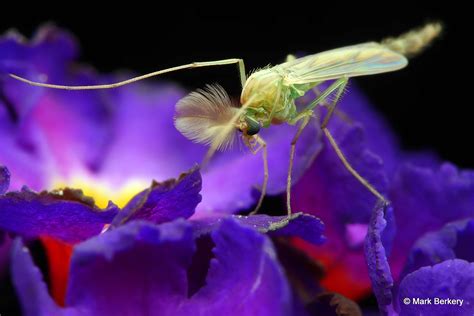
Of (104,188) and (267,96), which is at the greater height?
(267,96)

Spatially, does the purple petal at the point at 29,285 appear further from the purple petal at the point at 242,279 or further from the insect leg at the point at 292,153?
the insect leg at the point at 292,153

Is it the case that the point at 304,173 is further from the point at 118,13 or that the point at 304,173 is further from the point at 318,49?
the point at 118,13

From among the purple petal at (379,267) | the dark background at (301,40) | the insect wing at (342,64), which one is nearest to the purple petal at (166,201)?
the purple petal at (379,267)

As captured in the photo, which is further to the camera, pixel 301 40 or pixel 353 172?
pixel 301 40

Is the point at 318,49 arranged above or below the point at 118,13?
below

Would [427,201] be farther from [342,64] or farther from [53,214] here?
[53,214]

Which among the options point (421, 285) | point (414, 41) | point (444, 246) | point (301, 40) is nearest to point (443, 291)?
point (421, 285)

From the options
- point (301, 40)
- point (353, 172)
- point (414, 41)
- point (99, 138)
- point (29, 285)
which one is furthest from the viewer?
point (301, 40)

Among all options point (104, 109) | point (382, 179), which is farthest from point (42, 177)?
point (382, 179)
